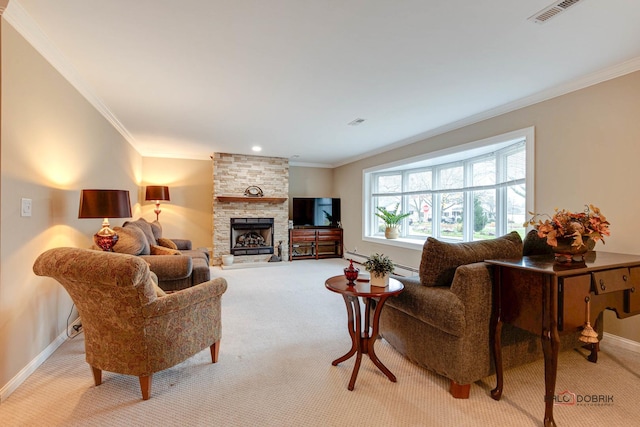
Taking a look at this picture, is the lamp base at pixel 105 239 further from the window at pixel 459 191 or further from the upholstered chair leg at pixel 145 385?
the window at pixel 459 191

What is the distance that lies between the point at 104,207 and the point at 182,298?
1.44 metres

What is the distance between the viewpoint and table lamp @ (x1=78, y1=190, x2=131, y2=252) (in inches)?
103

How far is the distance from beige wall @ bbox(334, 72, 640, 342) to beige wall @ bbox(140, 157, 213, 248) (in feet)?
18.9

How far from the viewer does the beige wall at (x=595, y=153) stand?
99.8 inches

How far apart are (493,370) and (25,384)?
3154mm

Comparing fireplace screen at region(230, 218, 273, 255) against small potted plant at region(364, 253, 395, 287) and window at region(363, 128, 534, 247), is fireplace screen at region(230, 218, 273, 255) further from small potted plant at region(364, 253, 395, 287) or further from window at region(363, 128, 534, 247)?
small potted plant at region(364, 253, 395, 287)

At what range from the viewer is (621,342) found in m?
2.57

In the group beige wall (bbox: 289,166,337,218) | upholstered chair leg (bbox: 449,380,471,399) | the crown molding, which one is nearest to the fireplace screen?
Result: beige wall (bbox: 289,166,337,218)

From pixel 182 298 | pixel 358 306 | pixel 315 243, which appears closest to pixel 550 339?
pixel 358 306

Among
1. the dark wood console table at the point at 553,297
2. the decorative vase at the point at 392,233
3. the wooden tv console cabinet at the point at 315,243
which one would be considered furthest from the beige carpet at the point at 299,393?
the wooden tv console cabinet at the point at 315,243

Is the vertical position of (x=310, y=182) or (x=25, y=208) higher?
(x=310, y=182)

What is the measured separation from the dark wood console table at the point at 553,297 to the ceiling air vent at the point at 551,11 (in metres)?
1.60

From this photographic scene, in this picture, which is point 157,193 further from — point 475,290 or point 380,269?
point 475,290

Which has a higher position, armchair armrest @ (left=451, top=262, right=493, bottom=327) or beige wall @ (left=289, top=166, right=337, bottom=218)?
beige wall @ (left=289, top=166, right=337, bottom=218)
